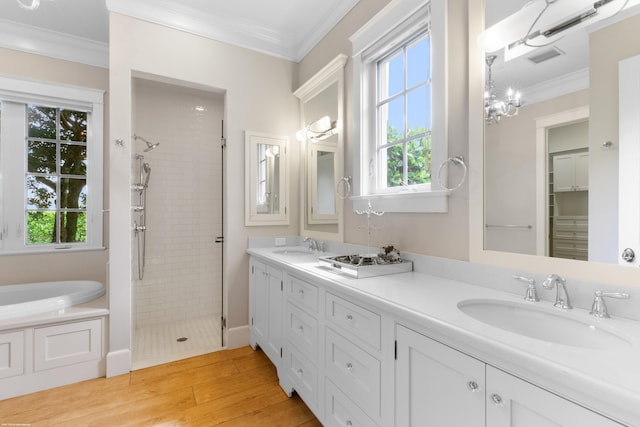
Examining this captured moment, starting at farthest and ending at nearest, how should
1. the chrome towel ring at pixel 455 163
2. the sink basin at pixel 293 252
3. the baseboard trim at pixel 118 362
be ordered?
1. the sink basin at pixel 293 252
2. the baseboard trim at pixel 118 362
3. the chrome towel ring at pixel 455 163

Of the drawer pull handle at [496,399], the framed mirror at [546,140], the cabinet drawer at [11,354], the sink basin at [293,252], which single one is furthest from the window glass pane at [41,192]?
the drawer pull handle at [496,399]

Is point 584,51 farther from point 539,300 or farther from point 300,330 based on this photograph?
point 300,330

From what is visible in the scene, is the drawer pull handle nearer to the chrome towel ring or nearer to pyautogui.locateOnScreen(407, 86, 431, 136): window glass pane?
the chrome towel ring

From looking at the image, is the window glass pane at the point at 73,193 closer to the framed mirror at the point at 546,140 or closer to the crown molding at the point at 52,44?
the crown molding at the point at 52,44

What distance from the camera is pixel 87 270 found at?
312cm

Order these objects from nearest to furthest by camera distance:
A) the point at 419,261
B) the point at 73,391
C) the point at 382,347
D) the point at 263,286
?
the point at 382,347
the point at 419,261
the point at 73,391
the point at 263,286

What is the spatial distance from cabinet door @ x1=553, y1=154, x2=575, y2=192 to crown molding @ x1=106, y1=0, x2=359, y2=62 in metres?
1.92

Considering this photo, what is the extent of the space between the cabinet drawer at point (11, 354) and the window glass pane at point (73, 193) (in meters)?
1.53

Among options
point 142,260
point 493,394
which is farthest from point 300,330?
point 142,260

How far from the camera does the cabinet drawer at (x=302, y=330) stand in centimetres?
170

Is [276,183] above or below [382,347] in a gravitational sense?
above

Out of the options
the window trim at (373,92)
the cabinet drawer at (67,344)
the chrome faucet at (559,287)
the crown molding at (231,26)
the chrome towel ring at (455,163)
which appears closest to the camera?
the chrome faucet at (559,287)

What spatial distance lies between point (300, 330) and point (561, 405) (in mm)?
1391

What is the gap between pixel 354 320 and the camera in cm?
136
